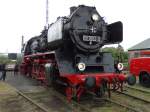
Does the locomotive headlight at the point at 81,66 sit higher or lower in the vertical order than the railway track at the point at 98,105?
higher

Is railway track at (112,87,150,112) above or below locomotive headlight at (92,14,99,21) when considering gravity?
below

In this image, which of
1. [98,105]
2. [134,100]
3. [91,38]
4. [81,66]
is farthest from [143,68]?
[81,66]

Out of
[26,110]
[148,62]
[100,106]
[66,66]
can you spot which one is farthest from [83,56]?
[148,62]

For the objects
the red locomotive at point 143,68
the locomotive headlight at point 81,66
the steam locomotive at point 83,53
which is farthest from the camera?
the red locomotive at point 143,68

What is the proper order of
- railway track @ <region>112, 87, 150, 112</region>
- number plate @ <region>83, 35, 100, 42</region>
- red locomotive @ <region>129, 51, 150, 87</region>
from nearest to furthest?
1. railway track @ <region>112, 87, 150, 112</region>
2. number plate @ <region>83, 35, 100, 42</region>
3. red locomotive @ <region>129, 51, 150, 87</region>

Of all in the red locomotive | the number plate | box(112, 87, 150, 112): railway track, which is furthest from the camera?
the red locomotive

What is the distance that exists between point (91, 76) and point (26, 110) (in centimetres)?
240

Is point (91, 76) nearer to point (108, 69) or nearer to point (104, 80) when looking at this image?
point (104, 80)

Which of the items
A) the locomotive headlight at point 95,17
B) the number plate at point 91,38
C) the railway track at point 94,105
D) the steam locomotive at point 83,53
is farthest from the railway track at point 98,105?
the locomotive headlight at point 95,17

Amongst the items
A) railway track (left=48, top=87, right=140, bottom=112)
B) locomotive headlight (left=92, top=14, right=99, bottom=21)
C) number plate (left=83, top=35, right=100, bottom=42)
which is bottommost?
railway track (left=48, top=87, right=140, bottom=112)

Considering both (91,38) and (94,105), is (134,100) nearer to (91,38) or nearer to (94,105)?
(94,105)

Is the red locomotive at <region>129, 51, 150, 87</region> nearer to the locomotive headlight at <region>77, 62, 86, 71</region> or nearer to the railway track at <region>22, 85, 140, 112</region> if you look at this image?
the railway track at <region>22, 85, 140, 112</region>

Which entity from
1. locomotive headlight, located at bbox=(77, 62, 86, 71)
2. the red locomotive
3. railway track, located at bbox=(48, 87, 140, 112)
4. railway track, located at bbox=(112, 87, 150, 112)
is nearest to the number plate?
locomotive headlight, located at bbox=(77, 62, 86, 71)

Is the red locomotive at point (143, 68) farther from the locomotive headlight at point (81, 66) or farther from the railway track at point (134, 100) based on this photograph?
the locomotive headlight at point (81, 66)
